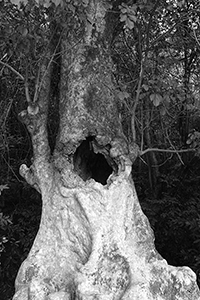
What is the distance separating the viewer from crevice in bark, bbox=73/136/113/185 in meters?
3.78

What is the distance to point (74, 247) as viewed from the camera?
3529 mm

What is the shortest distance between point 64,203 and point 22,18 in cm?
155

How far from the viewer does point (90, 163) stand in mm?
3943

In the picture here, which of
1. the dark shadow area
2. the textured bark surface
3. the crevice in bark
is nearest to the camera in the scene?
the textured bark surface

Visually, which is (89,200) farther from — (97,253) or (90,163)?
(90,163)

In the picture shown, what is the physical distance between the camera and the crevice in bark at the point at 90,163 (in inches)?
149

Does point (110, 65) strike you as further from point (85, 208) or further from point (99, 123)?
point (85, 208)

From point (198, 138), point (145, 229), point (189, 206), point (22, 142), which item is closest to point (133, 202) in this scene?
point (145, 229)

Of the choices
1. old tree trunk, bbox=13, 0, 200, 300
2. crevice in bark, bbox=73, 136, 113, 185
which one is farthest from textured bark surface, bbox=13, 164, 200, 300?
crevice in bark, bbox=73, 136, 113, 185

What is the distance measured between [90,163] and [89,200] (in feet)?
1.75

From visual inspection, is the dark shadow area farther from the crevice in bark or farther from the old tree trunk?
the old tree trunk

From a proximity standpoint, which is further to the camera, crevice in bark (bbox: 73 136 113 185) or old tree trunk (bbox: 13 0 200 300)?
crevice in bark (bbox: 73 136 113 185)

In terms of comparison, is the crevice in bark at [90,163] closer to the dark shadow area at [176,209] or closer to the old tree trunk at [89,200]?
the old tree trunk at [89,200]

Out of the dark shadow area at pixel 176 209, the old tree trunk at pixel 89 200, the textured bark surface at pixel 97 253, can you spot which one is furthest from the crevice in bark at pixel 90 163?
the dark shadow area at pixel 176 209
